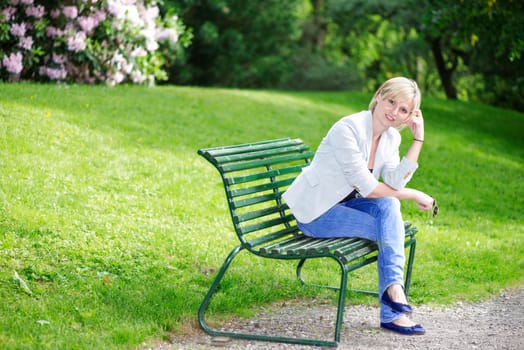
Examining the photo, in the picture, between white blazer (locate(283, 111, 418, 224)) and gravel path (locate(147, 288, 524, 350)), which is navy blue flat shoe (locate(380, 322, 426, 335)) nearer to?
gravel path (locate(147, 288, 524, 350))

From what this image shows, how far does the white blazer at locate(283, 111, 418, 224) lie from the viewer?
199 inches

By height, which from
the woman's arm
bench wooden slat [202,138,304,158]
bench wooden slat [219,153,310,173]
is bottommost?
the woman's arm

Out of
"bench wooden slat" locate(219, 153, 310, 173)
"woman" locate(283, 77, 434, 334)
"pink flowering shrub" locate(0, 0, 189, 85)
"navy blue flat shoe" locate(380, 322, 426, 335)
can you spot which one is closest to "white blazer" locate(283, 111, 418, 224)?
"woman" locate(283, 77, 434, 334)

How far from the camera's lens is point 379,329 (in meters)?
5.18

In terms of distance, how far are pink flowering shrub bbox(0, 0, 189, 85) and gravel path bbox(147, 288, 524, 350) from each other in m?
8.08

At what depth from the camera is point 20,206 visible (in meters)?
6.70

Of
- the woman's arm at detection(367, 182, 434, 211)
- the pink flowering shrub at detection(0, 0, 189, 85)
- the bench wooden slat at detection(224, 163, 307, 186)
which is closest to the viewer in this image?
the woman's arm at detection(367, 182, 434, 211)

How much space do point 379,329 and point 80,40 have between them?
29.3 ft

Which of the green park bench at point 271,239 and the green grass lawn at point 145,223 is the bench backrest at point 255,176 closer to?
the green park bench at point 271,239

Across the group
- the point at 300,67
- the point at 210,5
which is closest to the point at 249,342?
the point at 210,5

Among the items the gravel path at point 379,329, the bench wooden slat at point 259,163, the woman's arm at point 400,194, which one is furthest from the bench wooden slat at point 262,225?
the woman's arm at point 400,194

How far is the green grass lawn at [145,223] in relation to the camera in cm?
521

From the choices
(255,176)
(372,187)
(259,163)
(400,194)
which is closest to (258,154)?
(259,163)

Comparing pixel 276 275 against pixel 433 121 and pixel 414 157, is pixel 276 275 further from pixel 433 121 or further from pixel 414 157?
pixel 433 121
